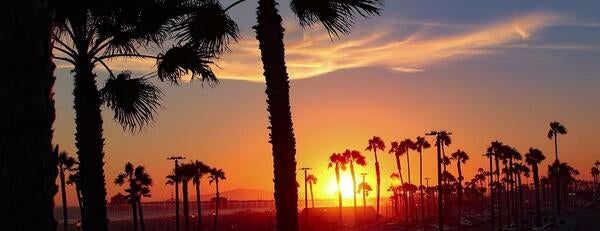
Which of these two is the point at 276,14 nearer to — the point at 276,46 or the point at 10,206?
the point at 276,46

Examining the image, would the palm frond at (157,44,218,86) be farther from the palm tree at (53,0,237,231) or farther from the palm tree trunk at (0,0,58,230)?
the palm tree trunk at (0,0,58,230)

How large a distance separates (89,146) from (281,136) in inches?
164

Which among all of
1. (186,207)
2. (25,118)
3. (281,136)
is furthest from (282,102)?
(186,207)

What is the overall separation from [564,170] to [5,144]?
138922mm

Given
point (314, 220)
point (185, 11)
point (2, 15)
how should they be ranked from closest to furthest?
point (2, 15)
point (185, 11)
point (314, 220)

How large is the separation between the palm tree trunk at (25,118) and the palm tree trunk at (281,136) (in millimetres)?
8197

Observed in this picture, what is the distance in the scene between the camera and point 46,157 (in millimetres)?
2762

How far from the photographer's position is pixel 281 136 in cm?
1095

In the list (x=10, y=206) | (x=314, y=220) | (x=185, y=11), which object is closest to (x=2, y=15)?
(x=10, y=206)

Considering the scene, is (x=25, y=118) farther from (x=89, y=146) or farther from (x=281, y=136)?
(x=89, y=146)

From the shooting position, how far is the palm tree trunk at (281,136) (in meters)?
10.9

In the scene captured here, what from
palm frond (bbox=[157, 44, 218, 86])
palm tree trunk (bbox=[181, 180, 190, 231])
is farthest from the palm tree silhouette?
palm frond (bbox=[157, 44, 218, 86])

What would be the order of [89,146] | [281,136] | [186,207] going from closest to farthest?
[281,136]
[89,146]
[186,207]

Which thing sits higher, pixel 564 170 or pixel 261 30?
pixel 261 30
